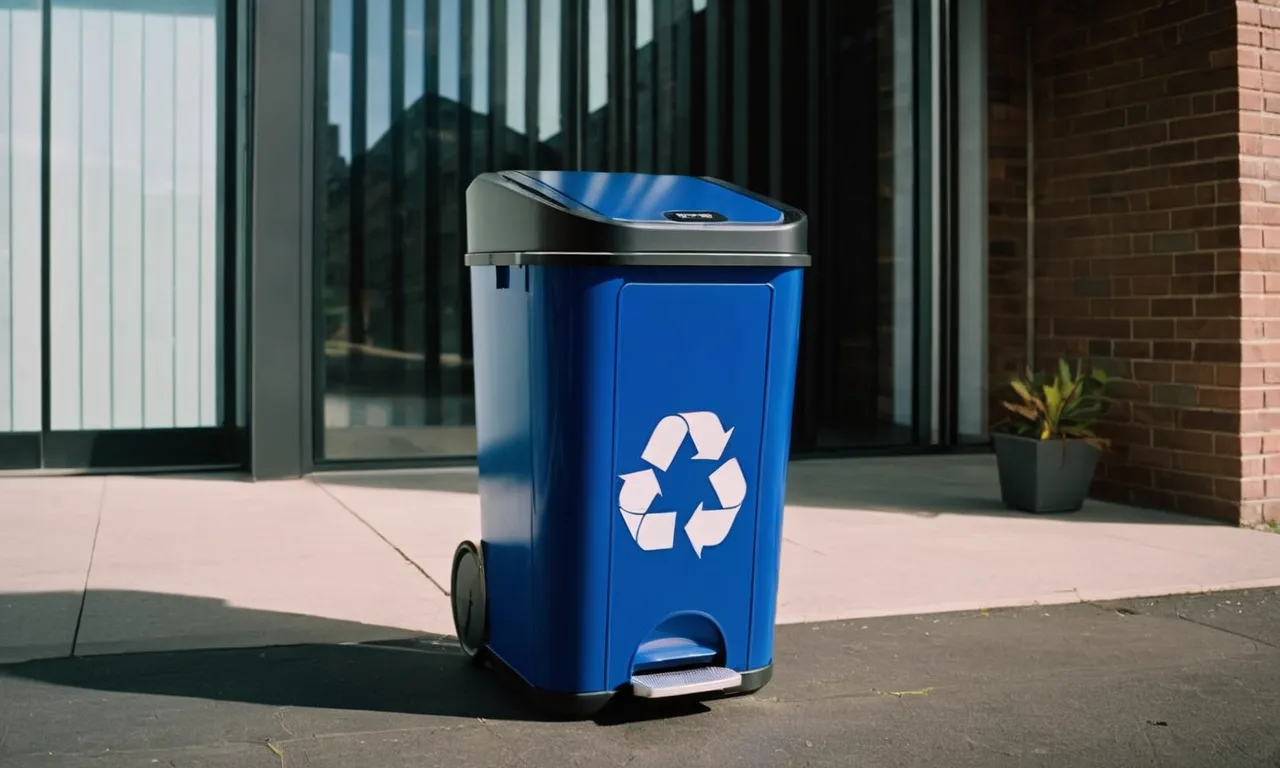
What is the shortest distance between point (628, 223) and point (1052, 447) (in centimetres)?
404

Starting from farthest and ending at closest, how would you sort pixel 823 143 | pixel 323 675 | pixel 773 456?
pixel 823 143
pixel 323 675
pixel 773 456

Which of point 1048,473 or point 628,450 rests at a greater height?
point 628,450

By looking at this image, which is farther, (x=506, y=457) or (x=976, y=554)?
(x=976, y=554)

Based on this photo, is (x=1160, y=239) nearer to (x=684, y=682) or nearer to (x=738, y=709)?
(x=738, y=709)

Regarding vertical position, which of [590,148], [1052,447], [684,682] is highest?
[590,148]

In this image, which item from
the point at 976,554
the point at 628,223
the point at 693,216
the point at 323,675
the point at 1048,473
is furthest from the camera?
the point at 1048,473

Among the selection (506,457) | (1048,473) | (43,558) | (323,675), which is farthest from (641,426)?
(1048,473)

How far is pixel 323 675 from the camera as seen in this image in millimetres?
4105

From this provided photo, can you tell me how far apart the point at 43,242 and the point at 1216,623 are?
20.2 feet

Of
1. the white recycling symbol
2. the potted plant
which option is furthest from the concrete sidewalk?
the white recycling symbol

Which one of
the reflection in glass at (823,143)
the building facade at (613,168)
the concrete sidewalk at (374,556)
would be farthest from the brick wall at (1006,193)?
the concrete sidewalk at (374,556)

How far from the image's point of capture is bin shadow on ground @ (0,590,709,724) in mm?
3832

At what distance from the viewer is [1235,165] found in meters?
6.75

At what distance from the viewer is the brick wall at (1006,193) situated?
30.6 feet
